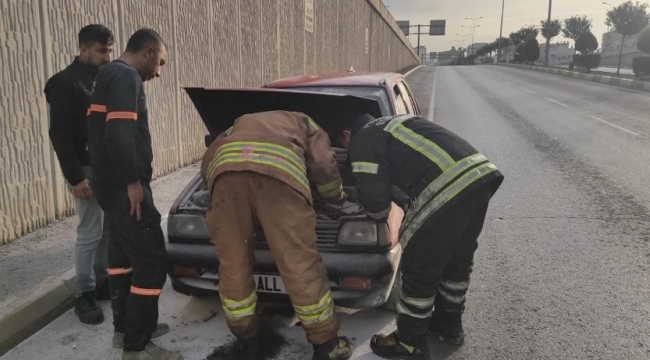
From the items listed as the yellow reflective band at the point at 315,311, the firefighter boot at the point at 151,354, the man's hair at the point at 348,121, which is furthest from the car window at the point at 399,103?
the firefighter boot at the point at 151,354

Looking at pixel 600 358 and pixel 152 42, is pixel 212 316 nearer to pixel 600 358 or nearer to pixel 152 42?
pixel 152 42

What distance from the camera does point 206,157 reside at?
2924mm

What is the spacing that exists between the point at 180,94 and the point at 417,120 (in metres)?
5.24

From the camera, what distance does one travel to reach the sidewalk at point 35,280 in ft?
10.8

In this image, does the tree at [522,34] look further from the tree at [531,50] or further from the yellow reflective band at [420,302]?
the yellow reflective band at [420,302]

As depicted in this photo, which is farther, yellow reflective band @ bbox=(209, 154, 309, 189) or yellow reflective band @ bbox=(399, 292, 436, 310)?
yellow reflective band @ bbox=(399, 292, 436, 310)

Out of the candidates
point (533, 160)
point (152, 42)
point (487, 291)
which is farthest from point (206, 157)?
point (533, 160)

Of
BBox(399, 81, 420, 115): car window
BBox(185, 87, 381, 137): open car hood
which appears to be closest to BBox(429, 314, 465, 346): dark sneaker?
BBox(185, 87, 381, 137): open car hood

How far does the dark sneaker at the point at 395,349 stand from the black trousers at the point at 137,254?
1.30 m

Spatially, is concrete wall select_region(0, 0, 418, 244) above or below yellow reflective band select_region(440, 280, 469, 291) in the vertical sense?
above

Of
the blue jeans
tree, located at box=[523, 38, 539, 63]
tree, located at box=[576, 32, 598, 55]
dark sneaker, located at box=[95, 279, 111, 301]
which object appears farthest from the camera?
tree, located at box=[523, 38, 539, 63]

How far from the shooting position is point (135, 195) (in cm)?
274

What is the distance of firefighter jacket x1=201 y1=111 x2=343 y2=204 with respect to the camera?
2.61 meters

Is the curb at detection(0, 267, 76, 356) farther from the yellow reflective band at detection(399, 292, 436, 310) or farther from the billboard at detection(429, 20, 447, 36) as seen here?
the billboard at detection(429, 20, 447, 36)
